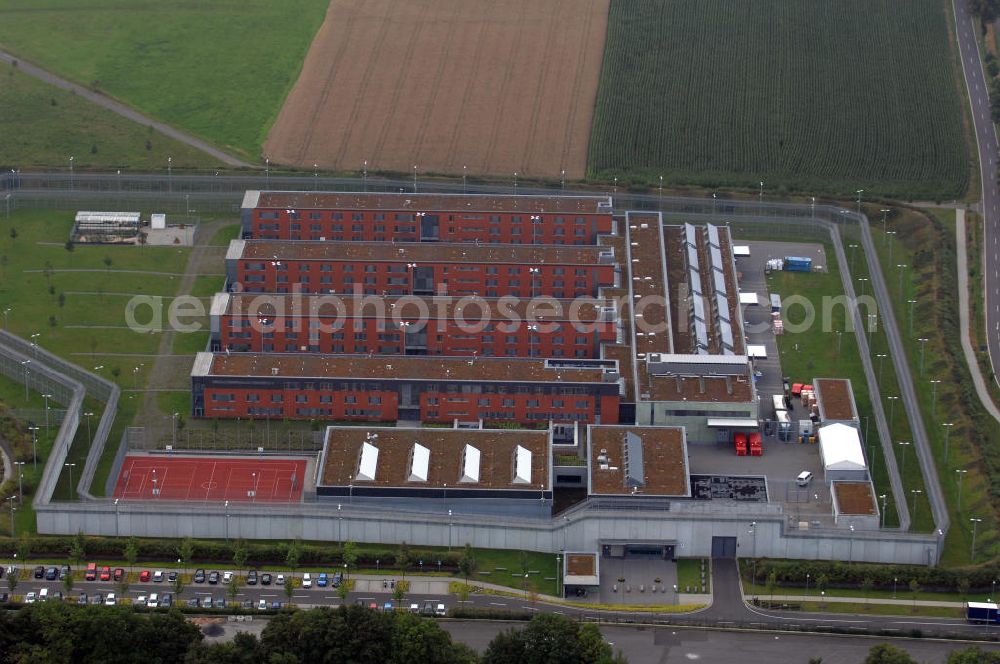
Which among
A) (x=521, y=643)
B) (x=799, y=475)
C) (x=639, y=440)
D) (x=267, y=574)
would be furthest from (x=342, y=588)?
(x=799, y=475)

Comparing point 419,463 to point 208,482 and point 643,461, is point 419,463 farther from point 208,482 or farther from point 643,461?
point 643,461

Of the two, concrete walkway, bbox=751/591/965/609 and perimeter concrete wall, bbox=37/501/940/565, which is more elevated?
perimeter concrete wall, bbox=37/501/940/565

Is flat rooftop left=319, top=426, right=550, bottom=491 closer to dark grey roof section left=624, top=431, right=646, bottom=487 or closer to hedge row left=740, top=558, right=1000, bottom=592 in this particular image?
dark grey roof section left=624, top=431, right=646, bottom=487

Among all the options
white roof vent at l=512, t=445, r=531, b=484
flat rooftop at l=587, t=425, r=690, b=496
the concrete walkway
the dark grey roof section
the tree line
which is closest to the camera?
the tree line

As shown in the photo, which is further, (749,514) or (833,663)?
(749,514)

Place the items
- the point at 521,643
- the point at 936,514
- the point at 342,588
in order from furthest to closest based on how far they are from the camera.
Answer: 1. the point at 936,514
2. the point at 342,588
3. the point at 521,643

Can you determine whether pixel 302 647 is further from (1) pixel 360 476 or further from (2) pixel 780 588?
(2) pixel 780 588

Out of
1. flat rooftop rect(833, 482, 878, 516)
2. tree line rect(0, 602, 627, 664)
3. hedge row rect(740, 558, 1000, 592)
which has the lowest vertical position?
tree line rect(0, 602, 627, 664)

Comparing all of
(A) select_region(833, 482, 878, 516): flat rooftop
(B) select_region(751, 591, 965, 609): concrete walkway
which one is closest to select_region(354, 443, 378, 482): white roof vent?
(B) select_region(751, 591, 965, 609): concrete walkway
